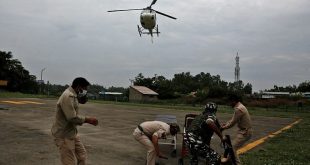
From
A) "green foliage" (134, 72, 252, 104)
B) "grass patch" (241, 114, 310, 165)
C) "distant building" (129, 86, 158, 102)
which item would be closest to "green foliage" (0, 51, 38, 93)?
"distant building" (129, 86, 158, 102)

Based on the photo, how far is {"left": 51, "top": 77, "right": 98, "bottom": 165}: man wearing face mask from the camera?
612 centimetres

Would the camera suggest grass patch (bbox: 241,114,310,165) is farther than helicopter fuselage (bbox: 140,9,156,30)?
No

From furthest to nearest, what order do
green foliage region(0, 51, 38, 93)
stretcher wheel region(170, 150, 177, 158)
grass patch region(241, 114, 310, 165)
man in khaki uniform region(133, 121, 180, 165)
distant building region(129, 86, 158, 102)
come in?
distant building region(129, 86, 158, 102) → green foliage region(0, 51, 38, 93) → stretcher wheel region(170, 150, 177, 158) → grass patch region(241, 114, 310, 165) → man in khaki uniform region(133, 121, 180, 165)

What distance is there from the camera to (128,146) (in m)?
11.7

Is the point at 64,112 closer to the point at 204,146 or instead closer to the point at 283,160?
the point at 204,146

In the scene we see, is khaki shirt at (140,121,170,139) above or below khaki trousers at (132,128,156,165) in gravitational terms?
above

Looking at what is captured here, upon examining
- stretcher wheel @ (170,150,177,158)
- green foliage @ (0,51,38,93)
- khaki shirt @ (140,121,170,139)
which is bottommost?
stretcher wheel @ (170,150,177,158)

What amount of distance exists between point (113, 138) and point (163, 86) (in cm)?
8065

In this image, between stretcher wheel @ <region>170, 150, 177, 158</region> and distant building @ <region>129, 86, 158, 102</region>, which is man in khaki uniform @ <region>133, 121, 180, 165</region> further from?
distant building @ <region>129, 86, 158, 102</region>

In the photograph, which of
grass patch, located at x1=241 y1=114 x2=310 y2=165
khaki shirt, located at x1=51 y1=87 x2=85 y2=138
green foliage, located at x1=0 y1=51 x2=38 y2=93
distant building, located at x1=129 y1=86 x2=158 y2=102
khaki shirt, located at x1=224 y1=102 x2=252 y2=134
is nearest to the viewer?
khaki shirt, located at x1=51 y1=87 x2=85 y2=138

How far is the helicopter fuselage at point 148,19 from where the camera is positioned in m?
36.1

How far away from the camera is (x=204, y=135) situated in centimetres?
740

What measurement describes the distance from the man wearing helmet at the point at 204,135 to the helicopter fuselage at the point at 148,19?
2936 centimetres

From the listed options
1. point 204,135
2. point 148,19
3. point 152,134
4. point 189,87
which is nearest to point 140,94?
point 189,87
